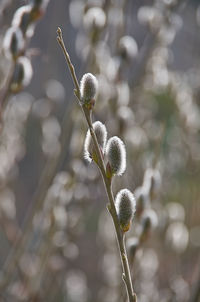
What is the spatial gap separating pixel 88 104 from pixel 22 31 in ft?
1.15

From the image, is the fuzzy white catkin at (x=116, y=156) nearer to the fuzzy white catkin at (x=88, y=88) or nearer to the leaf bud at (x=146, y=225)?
the fuzzy white catkin at (x=88, y=88)

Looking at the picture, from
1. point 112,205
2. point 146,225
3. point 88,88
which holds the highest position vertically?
point 88,88

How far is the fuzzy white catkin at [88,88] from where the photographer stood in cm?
58

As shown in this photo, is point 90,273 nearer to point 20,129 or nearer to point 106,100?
point 20,129

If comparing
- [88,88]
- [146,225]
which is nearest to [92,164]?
[146,225]

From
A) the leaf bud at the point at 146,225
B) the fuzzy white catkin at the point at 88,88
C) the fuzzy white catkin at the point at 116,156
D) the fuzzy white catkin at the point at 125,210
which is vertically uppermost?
the fuzzy white catkin at the point at 88,88

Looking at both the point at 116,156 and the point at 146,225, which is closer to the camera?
the point at 116,156

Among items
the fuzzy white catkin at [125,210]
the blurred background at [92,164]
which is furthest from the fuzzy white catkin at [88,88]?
the blurred background at [92,164]

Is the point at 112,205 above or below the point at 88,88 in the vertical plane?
below

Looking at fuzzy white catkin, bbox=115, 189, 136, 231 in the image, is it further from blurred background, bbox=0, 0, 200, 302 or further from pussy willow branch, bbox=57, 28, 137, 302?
blurred background, bbox=0, 0, 200, 302

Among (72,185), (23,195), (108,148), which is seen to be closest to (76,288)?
(72,185)

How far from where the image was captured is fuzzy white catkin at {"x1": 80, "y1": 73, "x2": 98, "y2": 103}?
0.58m

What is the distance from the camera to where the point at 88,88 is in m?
0.58

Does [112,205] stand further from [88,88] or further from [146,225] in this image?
[146,225]
